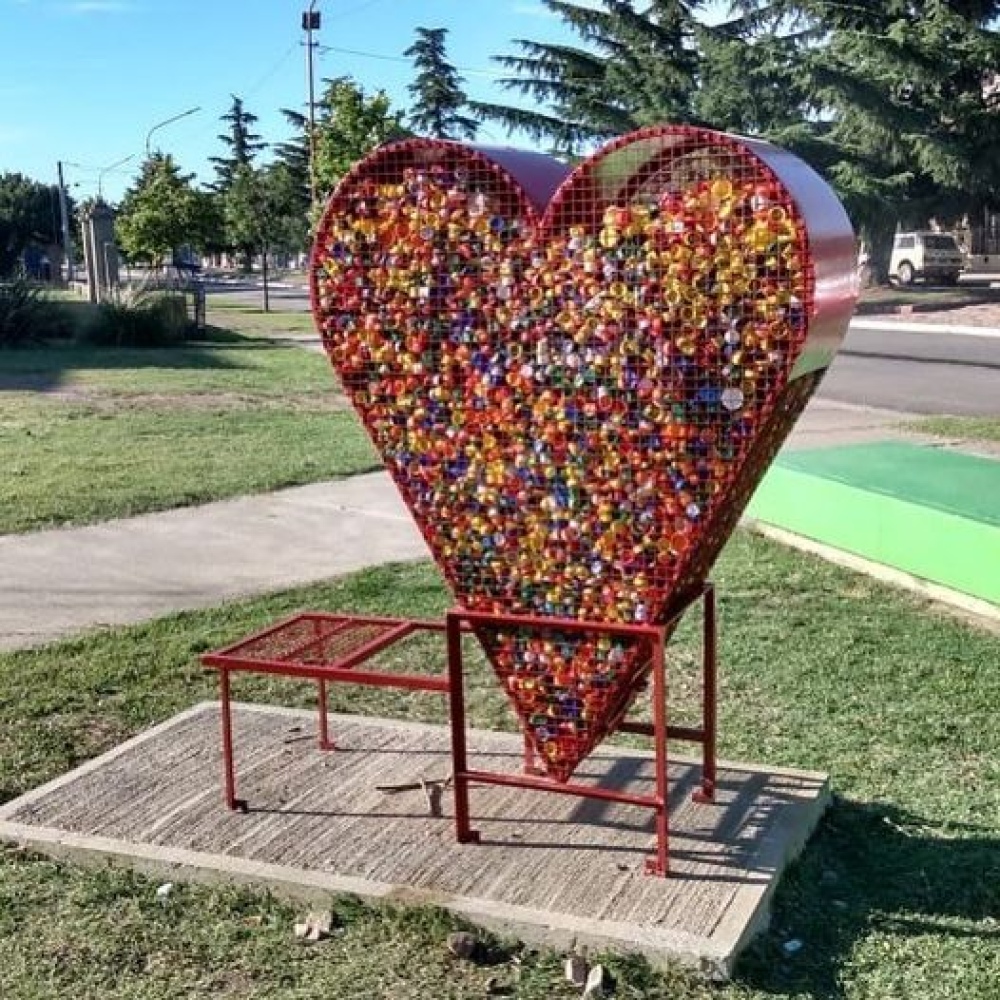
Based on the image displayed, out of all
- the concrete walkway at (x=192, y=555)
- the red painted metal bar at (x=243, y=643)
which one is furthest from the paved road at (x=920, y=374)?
the red painted metal bar at (x=243, y=643)

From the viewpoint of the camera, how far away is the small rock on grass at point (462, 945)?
126 inches

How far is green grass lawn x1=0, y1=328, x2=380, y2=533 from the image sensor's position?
379 inches

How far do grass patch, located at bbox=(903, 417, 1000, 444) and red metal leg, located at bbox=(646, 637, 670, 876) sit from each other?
28.1ft

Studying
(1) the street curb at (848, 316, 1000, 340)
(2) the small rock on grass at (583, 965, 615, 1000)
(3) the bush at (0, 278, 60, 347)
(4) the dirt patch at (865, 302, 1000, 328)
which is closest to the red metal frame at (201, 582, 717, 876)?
(2) the small rock on grass at (583, 965, 615, 1000)

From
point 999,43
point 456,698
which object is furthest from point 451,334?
point 999,43

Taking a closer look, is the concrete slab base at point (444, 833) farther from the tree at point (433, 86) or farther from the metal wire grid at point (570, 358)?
the tree at point (433, 86)

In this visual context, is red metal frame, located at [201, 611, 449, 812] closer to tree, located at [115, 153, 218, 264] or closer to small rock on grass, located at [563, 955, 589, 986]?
small rock on grass, located at [563, 955, 589, 986]

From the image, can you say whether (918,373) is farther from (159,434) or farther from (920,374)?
(159,434)

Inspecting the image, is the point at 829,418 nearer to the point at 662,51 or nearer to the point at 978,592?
the point at 978,592

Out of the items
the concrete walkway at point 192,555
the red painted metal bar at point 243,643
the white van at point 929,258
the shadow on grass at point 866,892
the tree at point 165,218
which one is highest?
the tree at point 165,218

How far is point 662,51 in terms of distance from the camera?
137 feet

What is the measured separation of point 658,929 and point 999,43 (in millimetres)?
33328

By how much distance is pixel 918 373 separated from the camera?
17.9 m

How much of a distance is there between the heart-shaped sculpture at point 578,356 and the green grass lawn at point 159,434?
18.6 ft
